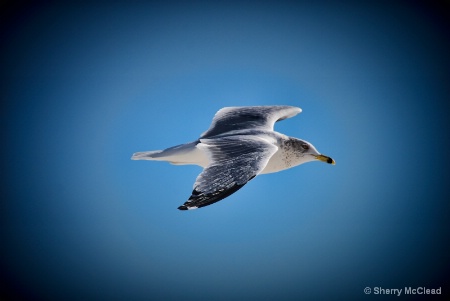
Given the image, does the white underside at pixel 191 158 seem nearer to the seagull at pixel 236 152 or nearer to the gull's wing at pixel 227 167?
the seagull at pixel 236 152

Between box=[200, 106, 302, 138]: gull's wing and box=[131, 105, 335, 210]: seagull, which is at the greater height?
box=[200, 106, 302, 138]: gull's wing

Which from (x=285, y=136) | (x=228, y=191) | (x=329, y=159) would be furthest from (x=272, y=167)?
(x=228, y=191)

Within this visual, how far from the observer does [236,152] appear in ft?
10.8

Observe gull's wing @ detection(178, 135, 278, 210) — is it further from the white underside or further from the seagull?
the white underside

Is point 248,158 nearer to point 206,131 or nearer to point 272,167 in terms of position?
point 272,167

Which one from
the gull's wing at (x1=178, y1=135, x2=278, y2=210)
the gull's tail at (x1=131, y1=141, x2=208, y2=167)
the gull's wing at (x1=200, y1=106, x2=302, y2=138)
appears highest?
the gull's wing at (x1=200, y1=106, x2=302, y2=138)

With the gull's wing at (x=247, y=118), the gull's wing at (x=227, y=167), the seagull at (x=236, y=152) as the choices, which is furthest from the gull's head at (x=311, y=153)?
the gull's wing at (x=227, y=167)

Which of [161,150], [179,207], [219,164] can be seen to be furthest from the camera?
[161,150]

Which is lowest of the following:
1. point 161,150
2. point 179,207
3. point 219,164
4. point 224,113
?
point 179,207

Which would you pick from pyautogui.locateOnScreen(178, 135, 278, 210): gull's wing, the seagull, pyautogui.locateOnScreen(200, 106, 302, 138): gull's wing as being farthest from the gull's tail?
pyautogui.locateOnScreen(178, 135, 278, 210): gull's wing

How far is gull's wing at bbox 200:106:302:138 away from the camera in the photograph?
4.87 m

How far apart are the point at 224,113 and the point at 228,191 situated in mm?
2815

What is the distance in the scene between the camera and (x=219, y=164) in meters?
3.05

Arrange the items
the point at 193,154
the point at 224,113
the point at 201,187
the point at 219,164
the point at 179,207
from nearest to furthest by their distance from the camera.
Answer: the point at 179,207, the point at 201,187, the point at 219,164, the point at 193,154, the point at 224,113
